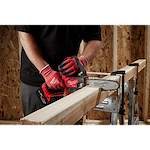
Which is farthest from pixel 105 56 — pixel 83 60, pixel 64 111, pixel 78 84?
pixel 64 111

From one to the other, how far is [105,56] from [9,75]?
180 cm

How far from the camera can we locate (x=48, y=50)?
1.51 meters

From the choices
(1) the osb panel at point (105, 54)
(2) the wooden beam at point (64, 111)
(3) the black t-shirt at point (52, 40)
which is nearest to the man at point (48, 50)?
(3) the black t-shirt at point (52, 40)

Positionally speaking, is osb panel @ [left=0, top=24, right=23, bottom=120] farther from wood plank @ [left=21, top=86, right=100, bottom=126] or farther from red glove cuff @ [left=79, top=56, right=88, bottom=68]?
wood plank @ [left=21, top=86, right=100, bottom=126]

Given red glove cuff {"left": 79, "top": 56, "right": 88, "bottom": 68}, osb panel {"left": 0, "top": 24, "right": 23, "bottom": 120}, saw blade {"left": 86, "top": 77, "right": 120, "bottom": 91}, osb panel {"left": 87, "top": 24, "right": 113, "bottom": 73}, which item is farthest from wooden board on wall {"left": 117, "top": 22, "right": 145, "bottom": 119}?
saw blade {"left": 86, "top": 77, "right": 120, "bottom": 91}

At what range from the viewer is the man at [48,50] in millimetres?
1332

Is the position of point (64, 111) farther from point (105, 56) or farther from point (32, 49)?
point (105, 56)

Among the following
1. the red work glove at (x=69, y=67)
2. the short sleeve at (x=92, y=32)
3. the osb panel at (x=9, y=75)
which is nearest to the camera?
the red work glove at (x=69, y=67)

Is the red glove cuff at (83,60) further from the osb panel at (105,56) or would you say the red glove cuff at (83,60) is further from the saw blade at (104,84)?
the osb panel at (105,56)

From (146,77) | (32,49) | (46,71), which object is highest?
(32,49)

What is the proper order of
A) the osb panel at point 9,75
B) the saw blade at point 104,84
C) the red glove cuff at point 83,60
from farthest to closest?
1. the osb panel at point 9,75
2. the red glove cuff at point 83,60
3. the saw blade at point 104,84

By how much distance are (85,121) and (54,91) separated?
1.89 metres

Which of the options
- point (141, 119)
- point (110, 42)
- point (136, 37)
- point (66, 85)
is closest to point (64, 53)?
point (66, 85)
